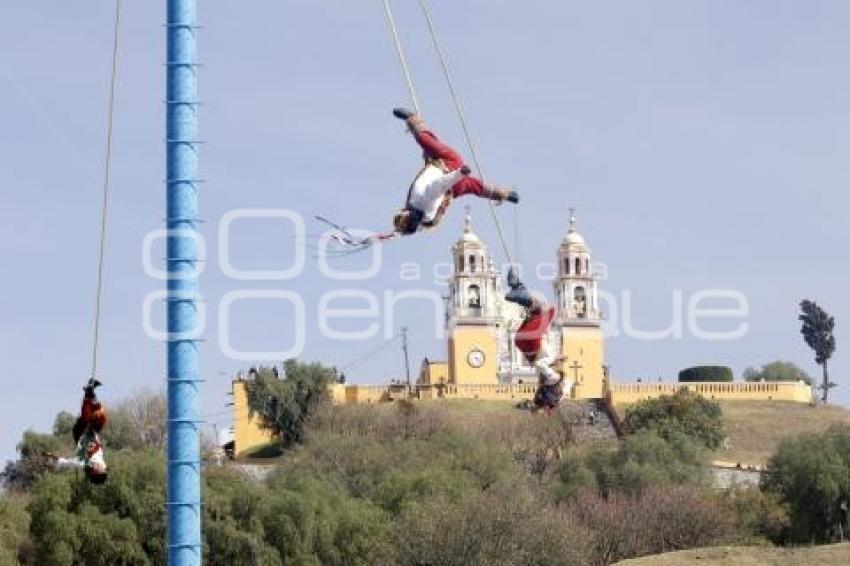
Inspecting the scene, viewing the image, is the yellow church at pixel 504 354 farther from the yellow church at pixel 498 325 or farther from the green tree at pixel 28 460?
the green tree at pixel 28 460

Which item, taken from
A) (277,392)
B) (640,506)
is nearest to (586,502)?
(640,506)

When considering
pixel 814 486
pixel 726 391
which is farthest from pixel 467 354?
pixel 814 486

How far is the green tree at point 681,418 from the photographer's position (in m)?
149

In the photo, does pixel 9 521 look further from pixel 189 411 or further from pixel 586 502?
pixel 189 411

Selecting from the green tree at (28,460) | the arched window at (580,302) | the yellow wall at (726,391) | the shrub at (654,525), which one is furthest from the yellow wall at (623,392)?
the shrub at (654,525)

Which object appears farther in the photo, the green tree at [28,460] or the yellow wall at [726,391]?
the yellow wall at [726,391]

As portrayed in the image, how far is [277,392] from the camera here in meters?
160

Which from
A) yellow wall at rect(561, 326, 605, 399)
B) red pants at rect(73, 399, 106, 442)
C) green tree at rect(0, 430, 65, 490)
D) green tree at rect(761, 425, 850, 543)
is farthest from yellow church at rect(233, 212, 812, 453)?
red pants at rect(73, 399, 106, 442)

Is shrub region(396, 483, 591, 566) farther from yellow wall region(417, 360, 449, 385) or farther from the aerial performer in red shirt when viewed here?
yellow wall region(417, 360, 449, 385)

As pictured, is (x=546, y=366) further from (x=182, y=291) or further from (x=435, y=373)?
(x=435, y=373)

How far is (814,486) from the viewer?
11069 centimetres

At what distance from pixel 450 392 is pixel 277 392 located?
1583 centimetres

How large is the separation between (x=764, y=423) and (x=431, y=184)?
13732cm

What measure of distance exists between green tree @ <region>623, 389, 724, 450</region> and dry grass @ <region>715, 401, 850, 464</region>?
236cm
